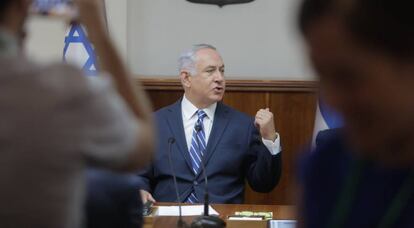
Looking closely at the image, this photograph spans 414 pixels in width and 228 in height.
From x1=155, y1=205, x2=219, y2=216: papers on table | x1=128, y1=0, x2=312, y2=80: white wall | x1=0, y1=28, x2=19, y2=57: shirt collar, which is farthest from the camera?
x1=128, y1=0, x2=312, y2=80: white wall

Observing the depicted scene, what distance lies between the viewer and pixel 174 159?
3.65 metres

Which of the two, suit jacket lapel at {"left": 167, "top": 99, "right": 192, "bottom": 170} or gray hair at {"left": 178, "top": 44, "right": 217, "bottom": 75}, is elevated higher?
gray hair at {"left": 178, "top": 44, "right": 217, "bottom": 75}

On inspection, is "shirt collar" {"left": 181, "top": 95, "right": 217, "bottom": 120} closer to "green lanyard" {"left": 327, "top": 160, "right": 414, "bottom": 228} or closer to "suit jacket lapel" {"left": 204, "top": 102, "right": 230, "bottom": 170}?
"suit jacket lapel" {"left": 204, "top": 102, "right": 230, "bottom": 170}

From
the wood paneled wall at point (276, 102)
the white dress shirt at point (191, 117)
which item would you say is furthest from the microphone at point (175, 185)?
Answer: the wood paneled wall at point (276, 102)

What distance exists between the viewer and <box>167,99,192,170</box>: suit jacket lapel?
366 cm

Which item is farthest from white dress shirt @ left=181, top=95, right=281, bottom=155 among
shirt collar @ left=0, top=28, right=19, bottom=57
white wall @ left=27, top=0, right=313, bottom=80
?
shirt collar @ left=0, top=28, right=19, bottom=57

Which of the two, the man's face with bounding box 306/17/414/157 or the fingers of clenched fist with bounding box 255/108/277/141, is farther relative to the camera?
the fingers of clenched fist with bounding box 255/108/277/141

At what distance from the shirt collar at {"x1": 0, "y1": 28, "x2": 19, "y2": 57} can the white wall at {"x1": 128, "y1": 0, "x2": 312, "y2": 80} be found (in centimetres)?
419

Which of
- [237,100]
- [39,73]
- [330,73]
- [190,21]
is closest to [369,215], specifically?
[330,73]

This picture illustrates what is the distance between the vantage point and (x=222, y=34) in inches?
201

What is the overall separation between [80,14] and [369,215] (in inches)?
17.5

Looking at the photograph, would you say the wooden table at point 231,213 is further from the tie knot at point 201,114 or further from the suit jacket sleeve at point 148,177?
the tie knot at point 201,114

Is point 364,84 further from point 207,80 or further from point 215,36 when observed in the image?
point 215,36

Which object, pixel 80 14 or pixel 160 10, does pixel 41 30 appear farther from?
pixel 80 14
